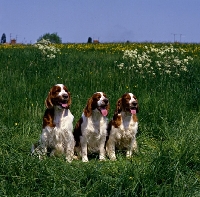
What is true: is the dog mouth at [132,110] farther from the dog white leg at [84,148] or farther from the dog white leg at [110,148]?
the dog white leg at [84,148]

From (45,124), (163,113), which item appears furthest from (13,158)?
(163,113)

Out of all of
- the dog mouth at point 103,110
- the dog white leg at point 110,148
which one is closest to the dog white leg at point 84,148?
the dog white leg at point 110,148

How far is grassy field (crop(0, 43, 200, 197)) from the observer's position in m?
4.71

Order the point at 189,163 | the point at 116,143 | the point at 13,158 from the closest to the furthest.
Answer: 1. the point at 13,158
2. the point at 189,163
3. the point at 116,143

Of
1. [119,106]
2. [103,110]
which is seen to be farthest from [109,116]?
[103,110]

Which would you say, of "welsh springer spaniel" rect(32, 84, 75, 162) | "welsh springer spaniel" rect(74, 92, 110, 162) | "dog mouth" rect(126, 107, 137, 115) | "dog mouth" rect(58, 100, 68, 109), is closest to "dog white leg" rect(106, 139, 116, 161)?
"welsh springer spaniel" rect(74, 92, 110, 162)

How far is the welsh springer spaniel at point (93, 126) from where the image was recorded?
591 cm

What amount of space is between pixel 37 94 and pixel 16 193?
136 inches

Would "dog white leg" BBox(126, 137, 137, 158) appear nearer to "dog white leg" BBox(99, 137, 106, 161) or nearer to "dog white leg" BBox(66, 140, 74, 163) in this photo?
"dog white leg" BBox(99, 137, 106, 161)

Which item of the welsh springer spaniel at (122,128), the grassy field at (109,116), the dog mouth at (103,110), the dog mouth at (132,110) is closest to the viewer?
the grassy field at (109,116)

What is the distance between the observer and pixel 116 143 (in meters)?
6.40

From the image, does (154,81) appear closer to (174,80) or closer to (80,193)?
(174,80)

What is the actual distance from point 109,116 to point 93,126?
1.34 metres

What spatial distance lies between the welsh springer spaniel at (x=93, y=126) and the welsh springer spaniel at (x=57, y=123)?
0.77 ft
